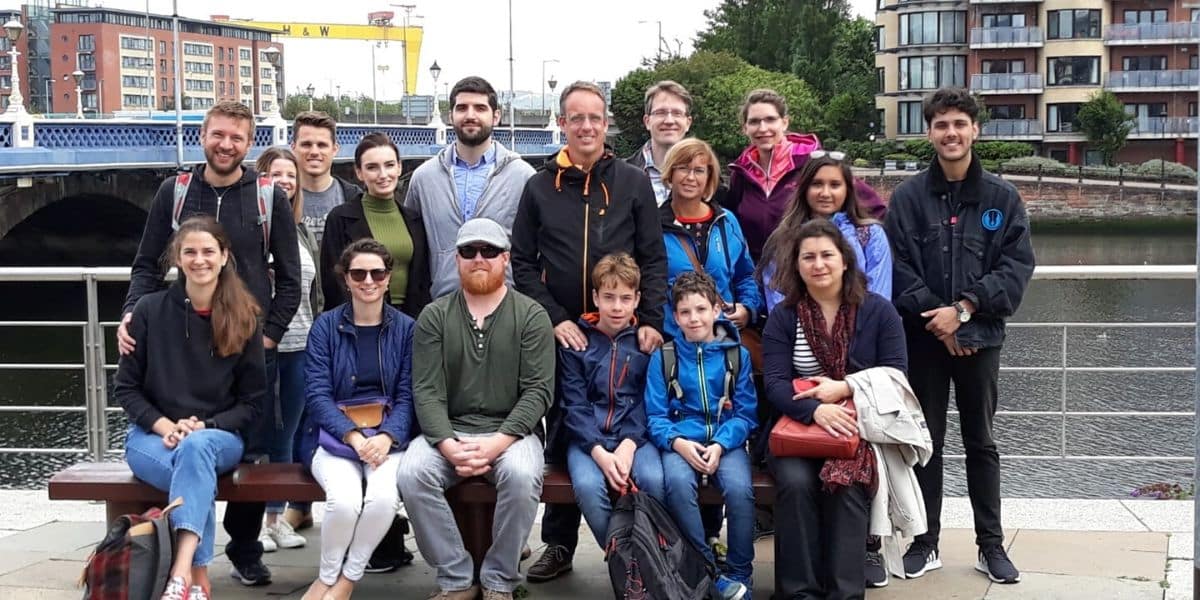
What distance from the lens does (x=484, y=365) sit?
4555 mm

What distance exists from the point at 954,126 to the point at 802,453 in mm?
1258

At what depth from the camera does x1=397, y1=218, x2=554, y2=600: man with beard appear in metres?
4.38

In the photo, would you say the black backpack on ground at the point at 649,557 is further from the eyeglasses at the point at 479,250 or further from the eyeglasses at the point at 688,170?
the eyeglasses at the point at 688,170

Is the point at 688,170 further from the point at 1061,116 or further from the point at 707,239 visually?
the point at 1061,116

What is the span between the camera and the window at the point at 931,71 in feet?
173

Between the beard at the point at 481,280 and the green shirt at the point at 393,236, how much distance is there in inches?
20.6

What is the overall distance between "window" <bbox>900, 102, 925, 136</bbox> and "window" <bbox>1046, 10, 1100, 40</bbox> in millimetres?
5556

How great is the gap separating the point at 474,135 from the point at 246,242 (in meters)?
0.92

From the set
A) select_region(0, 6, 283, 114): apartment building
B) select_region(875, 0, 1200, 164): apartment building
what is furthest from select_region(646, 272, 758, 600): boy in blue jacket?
select_region(0, 6, 283, 114): apartment building

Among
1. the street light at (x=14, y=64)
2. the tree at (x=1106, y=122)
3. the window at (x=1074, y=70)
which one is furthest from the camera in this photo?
→ the window at (x=1074, y=70)

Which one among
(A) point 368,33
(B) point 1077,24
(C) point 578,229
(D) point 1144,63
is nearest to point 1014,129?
(B) point 1077,24

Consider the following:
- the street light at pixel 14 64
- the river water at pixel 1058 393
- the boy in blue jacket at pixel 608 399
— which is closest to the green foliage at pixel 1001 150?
the river water at pixel 1058 393

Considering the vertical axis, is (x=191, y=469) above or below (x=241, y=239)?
below

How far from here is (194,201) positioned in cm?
478
